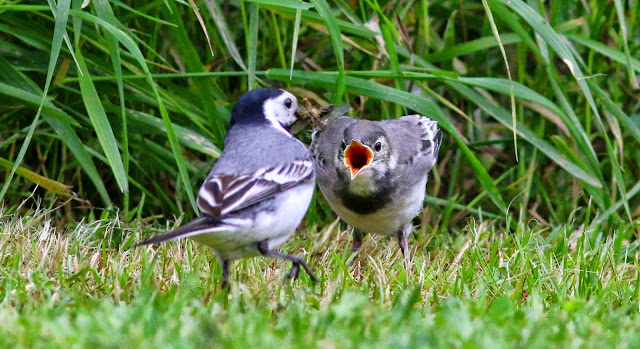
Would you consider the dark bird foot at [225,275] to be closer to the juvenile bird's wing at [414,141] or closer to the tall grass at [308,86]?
the tall grass at [308,86]

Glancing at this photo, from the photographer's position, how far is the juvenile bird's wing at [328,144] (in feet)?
16.4

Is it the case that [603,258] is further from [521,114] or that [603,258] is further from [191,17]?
[191,17]

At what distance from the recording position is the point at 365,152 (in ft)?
15.9

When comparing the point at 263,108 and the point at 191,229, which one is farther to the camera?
the point at 263,108

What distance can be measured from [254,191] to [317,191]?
2050 mm

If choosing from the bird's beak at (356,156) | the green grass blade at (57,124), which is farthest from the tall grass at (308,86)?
the bird's beak at (356,156)

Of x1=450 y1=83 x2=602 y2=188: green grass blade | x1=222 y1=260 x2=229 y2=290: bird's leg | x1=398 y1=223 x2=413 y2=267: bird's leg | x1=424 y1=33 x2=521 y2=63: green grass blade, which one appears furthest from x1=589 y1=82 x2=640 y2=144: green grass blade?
x1=222 y1=260 x2=229 y2=290: bird's leg

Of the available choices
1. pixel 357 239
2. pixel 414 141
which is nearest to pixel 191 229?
pixel 357 239

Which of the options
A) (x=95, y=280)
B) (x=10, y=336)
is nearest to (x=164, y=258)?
(x=95, y=280)

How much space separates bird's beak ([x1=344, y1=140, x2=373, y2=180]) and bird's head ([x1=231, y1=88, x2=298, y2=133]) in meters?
0.32

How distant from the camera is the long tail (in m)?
3.62

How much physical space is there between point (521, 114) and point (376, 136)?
1.77 meters

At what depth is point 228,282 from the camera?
13.5ft

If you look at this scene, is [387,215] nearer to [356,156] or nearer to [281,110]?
[356,156]
